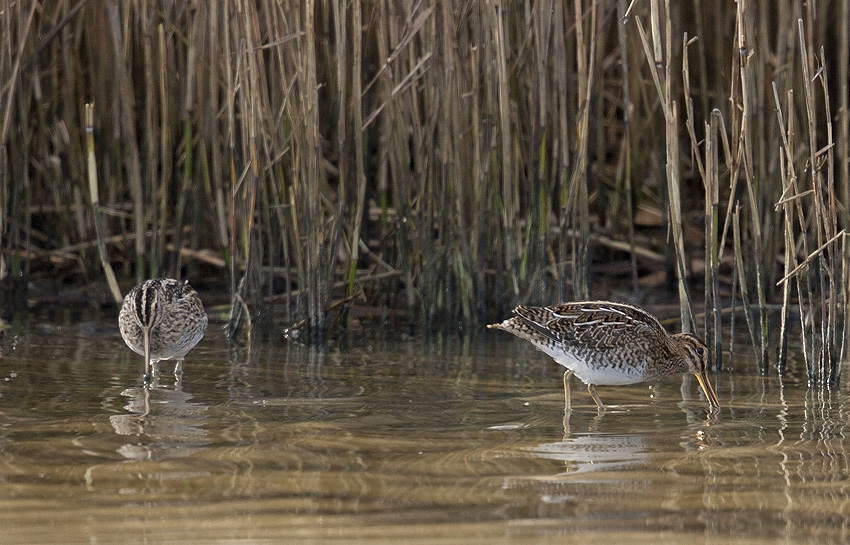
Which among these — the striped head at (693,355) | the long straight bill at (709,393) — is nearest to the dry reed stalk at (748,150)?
the striped head at (693,355)

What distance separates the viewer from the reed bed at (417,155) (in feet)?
22.6

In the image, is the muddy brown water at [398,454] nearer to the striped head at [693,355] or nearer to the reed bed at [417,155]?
the striped head at [693,355]

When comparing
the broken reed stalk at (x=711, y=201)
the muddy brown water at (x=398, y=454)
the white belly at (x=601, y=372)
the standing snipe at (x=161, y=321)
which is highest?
the broken reed stalk at (x=711, y=201)

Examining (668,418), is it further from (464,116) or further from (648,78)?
(648,78)

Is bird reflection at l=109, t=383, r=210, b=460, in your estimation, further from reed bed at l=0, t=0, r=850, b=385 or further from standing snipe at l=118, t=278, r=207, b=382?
reed bed at l=0, t=0, r=850, b=385

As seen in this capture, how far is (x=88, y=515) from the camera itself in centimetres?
382

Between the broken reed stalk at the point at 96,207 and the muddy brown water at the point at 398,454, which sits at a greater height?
the broken reed stalk at the point at 96,207

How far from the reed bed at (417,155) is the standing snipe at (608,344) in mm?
415

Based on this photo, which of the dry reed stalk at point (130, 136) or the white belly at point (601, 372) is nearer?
the white belly at point (601, 372)

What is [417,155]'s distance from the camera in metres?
7.76

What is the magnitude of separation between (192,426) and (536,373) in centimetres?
231

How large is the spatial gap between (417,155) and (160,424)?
3.03m

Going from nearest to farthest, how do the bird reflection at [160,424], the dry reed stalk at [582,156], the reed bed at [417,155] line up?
the bird reflection at [160,424] < the reed bed at [417,155] < the dry reed stalk at [582,156]

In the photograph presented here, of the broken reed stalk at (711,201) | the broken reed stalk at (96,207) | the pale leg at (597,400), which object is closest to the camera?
the pale leg at (597,400)
